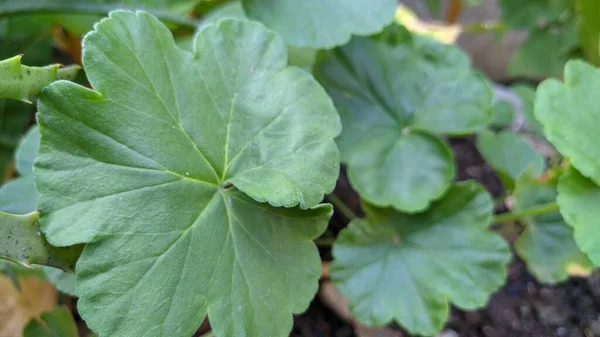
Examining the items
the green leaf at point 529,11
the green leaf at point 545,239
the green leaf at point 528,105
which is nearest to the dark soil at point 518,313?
the green leaf at point 545,239

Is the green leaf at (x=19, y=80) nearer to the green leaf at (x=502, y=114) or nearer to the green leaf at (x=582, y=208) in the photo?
the green leaf at (x=582, y=208)

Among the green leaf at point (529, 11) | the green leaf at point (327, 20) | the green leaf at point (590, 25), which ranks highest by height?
the green leaf at point (327, 20)

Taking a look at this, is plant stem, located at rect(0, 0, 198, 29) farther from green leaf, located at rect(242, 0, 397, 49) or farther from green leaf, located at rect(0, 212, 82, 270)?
green leaf, located at rect(0, 212, 82, 270)

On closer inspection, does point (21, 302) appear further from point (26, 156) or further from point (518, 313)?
point (518, 313)

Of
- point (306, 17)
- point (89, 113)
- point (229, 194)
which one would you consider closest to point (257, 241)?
point (229, 194)

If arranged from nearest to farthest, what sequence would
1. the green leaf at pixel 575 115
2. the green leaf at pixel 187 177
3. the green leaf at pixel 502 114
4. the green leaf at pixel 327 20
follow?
the green leaf at pixel 187 177
the green leaf at pixel 575 115
the green leaf at pixel 327 20
the green leaf at pixel 502 114

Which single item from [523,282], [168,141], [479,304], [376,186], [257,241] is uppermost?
[168,141]

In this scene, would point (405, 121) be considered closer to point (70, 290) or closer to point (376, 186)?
point (376, 186)
